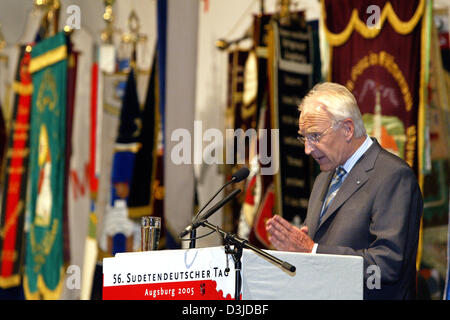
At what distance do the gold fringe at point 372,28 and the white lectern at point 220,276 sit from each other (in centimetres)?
284

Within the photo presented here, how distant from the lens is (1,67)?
27.0 ft

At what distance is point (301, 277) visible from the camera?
230cm

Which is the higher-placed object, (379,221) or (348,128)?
(348,128)

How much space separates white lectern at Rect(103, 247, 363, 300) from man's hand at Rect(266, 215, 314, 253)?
339 mm

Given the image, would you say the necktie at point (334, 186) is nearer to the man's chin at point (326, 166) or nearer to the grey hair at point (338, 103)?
the man's chin at point (326, 166)

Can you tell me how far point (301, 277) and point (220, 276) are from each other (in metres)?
0.27

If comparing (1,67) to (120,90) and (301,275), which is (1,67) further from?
(301,275)

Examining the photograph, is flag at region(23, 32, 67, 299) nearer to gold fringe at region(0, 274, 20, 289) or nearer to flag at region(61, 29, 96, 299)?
gold fringe at region(0, 274, 20, 289)

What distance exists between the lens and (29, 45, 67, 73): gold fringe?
255 inches

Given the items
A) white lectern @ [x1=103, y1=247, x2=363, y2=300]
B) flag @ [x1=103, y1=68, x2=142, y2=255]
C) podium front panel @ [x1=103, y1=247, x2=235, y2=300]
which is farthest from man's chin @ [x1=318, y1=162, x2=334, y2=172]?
flag @ [x1=103, y1=68, x2=142, y2=255]

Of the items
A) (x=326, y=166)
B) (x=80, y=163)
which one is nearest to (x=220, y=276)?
(x=326, y=166)

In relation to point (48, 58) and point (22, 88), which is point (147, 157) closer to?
point (48, 58)

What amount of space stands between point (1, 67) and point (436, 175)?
18.1ft
